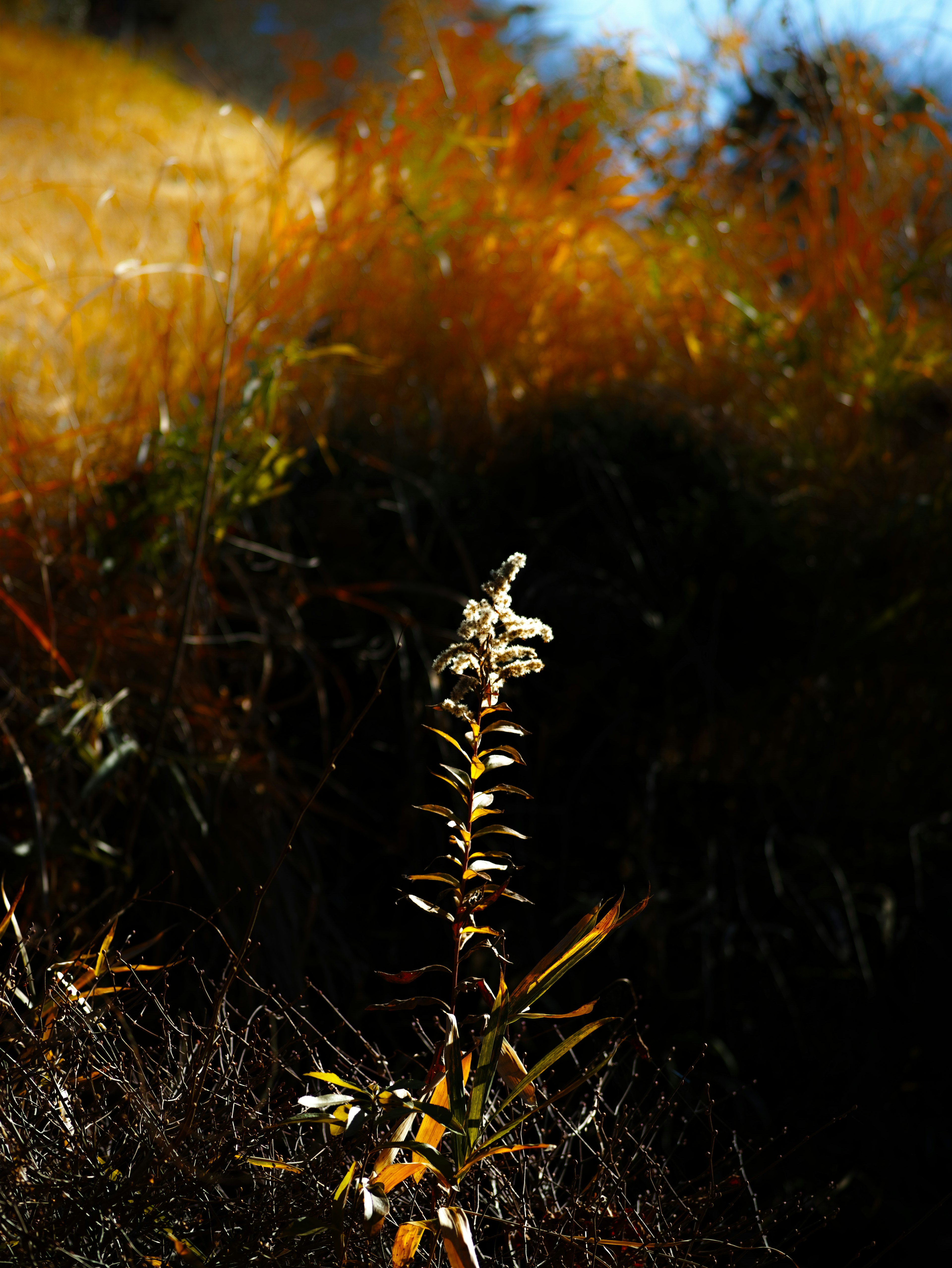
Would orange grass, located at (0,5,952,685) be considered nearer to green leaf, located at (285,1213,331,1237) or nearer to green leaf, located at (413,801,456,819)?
green leaf, located at (413,801,456,819)

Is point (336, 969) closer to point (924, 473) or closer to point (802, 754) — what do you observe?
point (802, 754)

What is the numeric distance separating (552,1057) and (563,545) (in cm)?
92

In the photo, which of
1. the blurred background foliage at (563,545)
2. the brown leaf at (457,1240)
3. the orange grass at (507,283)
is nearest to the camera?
the brown leaf at (457,1240)

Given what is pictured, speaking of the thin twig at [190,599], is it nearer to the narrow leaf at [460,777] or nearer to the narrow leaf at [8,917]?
the narrow leaf at [8,917]

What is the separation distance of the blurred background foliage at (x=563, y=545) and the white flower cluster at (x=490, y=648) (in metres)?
0.58

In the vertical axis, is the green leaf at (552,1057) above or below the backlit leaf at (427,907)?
below

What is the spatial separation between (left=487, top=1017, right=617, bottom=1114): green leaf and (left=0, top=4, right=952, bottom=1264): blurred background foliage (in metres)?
0.57

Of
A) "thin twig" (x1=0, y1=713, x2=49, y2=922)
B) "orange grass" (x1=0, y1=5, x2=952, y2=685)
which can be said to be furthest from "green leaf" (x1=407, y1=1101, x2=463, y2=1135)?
"orange grass" (x1=0, y1=5, x2=952, y2=685)

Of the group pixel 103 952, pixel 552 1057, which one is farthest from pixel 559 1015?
pixel 103 952

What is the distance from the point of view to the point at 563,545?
1.32m

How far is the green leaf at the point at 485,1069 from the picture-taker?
0.43 m

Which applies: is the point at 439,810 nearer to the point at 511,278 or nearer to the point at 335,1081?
the point at 335,1081

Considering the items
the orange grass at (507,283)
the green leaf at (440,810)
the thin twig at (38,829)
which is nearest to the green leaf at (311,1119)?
the green leaf at (440,810)

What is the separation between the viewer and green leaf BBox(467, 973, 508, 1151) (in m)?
0.43
